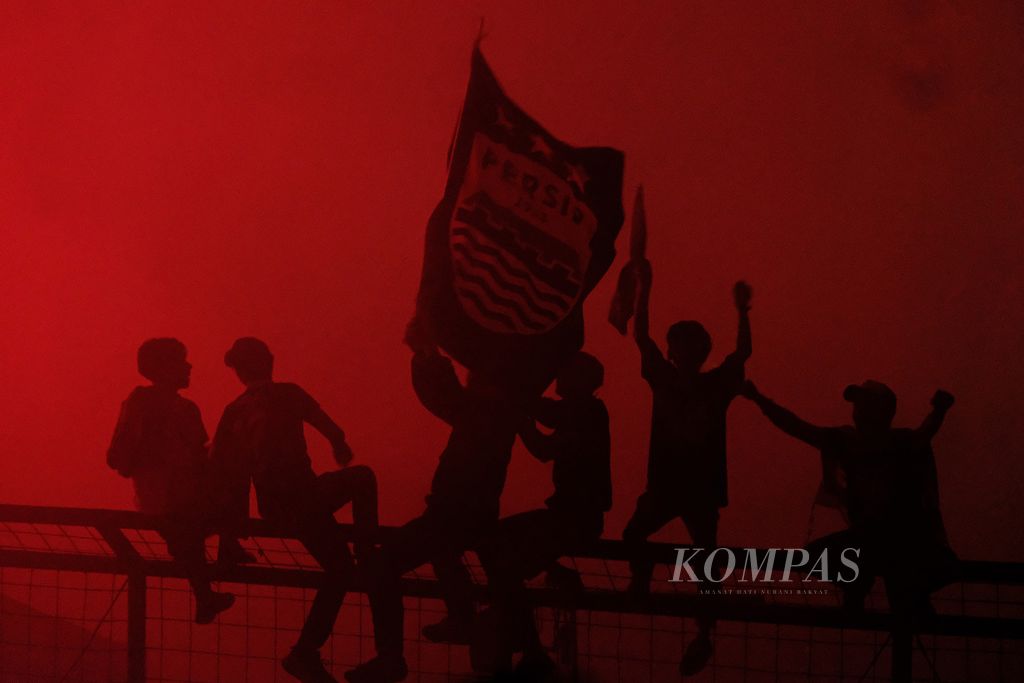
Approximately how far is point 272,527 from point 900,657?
205 centimetres

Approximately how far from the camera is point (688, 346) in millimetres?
3900

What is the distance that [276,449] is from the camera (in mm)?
3922

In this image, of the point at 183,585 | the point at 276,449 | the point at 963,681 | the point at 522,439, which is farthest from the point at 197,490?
the point at 963,681

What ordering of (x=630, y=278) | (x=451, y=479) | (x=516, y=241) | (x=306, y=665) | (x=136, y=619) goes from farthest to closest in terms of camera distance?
1. (x=630, y=278)
2. (x=451, y=479)
3. (x=516, y=241)
4. (x=306, y=665)
5. (x=136, y=619)

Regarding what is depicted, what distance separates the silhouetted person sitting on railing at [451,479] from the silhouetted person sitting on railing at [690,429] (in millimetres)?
530

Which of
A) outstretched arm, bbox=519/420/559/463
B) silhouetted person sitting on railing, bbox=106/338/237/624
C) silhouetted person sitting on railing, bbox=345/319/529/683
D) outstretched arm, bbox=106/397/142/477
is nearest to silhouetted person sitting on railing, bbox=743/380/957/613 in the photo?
outstretched arm, bbox=519/420/559/463

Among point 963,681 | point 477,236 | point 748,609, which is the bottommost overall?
point 963,681

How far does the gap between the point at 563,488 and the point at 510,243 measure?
35.7 inches

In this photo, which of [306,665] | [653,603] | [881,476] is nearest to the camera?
[653,603]

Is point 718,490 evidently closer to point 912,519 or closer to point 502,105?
point 912,519

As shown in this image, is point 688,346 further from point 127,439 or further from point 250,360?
point 127,439

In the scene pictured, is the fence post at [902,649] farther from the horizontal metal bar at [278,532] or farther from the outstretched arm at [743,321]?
the outstretched arm at [743,321]

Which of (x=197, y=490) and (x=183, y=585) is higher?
(x=197, y=490)

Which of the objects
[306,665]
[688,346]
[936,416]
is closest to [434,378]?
[688,346]
